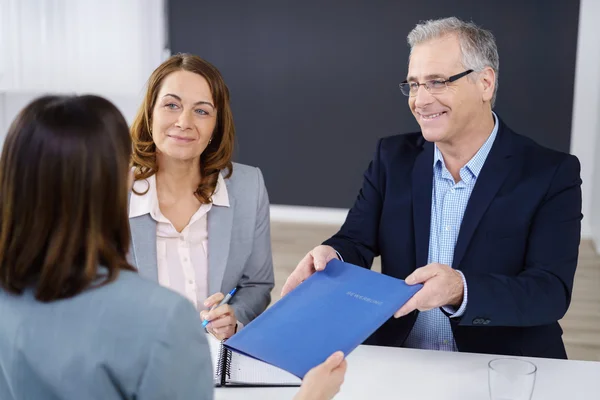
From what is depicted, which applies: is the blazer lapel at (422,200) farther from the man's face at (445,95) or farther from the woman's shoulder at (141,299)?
the woman's shoulder at (141,299)

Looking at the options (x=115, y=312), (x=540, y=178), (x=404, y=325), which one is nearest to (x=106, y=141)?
(x=115, y=312)

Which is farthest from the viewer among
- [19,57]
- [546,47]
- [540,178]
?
[19,57]

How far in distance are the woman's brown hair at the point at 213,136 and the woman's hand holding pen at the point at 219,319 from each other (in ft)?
1.32

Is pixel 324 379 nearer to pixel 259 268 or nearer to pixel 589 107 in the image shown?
pixel 259 268

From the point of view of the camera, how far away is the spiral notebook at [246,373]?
162 cm

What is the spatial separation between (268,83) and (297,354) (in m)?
4.90

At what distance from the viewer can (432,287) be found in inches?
66.8

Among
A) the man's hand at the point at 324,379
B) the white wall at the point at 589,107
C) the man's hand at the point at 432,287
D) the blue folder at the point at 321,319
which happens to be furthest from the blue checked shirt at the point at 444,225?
the white wall at the point at 589,107

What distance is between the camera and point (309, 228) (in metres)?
6.16

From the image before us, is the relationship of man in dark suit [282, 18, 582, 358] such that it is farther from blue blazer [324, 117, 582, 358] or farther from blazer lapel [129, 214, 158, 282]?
blazer lapel [129, 214, 158, 282]

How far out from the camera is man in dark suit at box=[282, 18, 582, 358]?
202 cm

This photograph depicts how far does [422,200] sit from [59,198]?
53.7 inches

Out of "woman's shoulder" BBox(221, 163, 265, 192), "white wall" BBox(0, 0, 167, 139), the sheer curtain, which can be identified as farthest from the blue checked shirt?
the sheer curtain

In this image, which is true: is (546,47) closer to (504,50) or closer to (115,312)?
(504,50)
